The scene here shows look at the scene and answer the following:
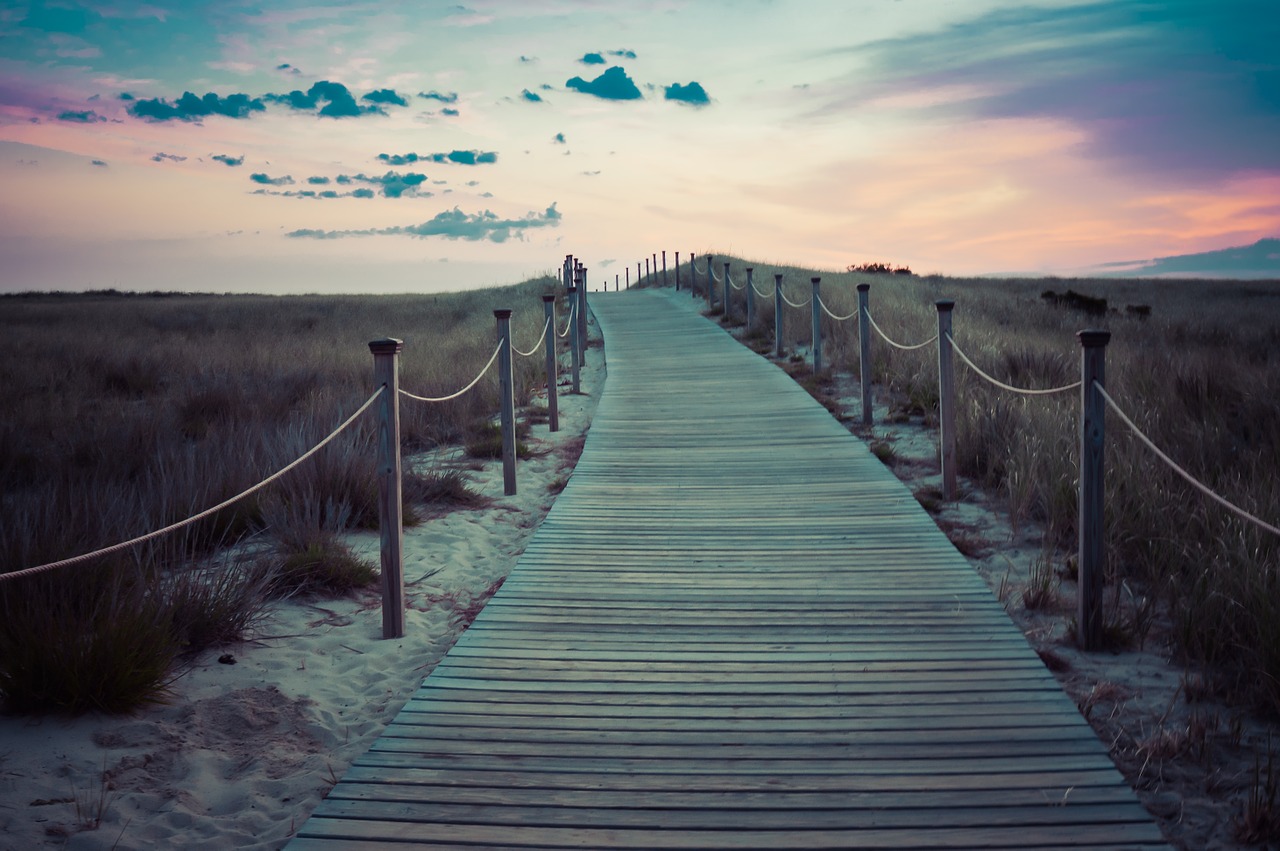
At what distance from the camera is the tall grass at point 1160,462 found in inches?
158

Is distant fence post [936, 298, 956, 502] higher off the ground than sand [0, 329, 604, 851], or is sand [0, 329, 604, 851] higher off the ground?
distant fence post [936, 298, 956, 502]

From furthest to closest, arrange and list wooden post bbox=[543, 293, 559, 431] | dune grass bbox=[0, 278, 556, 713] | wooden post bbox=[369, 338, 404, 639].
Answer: wooden post bbox=[543, 293, 559, 431]
wooden post bbox=[369, 338, 404, 639]
dune grass bbox=[0, 278, 556, 713]

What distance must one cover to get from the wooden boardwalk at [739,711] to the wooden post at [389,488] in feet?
1.54

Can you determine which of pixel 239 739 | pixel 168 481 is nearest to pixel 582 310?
pixel 168 481

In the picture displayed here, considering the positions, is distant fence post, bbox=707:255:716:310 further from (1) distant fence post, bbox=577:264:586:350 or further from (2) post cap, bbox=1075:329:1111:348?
(2) post cap, bbox=1075:329:1111:348

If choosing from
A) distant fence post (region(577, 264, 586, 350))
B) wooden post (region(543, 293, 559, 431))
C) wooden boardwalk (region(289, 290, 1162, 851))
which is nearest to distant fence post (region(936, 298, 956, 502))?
wooden boardwalk (region(289, 290, 1162, 851))

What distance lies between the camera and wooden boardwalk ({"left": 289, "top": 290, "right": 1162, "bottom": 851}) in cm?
281

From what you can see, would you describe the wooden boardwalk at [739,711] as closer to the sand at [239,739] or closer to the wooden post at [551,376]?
the sand at [239,739]

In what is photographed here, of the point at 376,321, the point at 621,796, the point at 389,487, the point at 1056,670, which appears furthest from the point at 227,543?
the point at 376,321

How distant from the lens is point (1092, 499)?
13.9 ft

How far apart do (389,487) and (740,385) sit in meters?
8.06

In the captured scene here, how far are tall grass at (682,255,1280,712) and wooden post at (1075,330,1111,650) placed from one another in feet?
1.22

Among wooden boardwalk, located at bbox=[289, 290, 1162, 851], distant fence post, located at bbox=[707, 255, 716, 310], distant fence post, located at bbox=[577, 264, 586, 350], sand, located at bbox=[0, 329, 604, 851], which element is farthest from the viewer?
distant fence post, located at bbox=[707, 255, 716, 310]

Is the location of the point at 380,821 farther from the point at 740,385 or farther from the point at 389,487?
the point at 740,385
